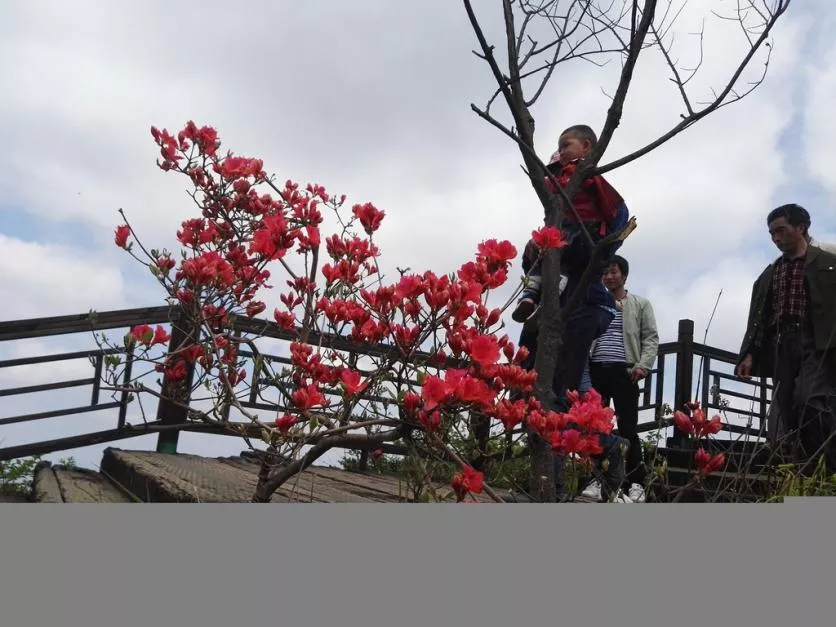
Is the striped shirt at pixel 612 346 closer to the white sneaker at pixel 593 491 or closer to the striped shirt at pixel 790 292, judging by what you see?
the white sneaker at pixel 593 491

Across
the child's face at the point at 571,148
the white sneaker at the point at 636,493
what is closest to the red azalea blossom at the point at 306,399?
the child's face at the point at 571,148

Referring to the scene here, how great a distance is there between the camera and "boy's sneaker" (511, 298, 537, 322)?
103 inches

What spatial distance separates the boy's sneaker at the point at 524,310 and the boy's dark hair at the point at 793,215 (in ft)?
7.13

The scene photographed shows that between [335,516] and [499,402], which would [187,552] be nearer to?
[335,516]

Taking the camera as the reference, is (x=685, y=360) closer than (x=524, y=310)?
No

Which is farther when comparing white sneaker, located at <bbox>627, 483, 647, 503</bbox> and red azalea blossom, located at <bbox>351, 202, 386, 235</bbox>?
white sneaker, located at <bbox>627, 483, 647, 503</bbox>

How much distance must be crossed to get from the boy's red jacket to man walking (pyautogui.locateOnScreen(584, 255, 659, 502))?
5.29 feet

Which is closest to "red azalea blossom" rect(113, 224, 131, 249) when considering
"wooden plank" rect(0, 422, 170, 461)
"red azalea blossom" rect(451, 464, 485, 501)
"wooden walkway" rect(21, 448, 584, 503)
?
"wooden walkway" rect(21, 448, 584, 503)

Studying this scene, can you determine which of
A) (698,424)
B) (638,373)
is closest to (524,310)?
(698,424)

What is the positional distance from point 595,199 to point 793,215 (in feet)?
6.84

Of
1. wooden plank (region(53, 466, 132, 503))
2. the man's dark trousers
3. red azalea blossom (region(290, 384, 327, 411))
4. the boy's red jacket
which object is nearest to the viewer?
red azalea blossom (region(290, 384, 327, 411))

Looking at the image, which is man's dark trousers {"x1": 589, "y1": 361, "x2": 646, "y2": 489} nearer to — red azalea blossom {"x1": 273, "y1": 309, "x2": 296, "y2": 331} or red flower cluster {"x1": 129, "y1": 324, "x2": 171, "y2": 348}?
→ red azalea blossom {"x1": 273, "y1": 309, "x2": 296, "y2": 331}

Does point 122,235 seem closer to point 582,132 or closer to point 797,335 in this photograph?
point 582,132

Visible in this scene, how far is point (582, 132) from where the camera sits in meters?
2.62
